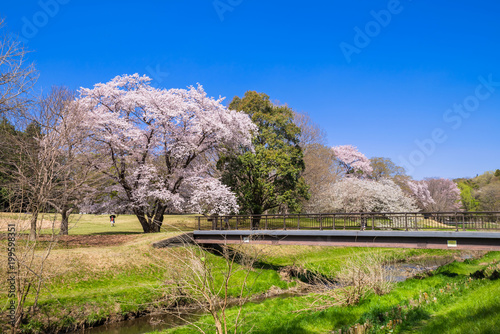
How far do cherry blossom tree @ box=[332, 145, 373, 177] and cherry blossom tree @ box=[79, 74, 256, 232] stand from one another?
34456mm

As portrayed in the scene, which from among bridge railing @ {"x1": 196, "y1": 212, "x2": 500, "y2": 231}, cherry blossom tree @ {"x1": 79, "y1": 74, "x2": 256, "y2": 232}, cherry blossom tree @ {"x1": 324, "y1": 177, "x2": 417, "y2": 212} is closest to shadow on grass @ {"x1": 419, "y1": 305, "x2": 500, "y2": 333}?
bridge railing @ {"x1": 196, "y1": 212, "x2": 500, "y2": 231}

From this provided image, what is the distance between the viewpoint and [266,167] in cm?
2959

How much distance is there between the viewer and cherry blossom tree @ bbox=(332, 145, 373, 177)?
57.2 meters

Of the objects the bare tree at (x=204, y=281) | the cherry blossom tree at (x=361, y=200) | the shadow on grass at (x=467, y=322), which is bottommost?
the shadow on grass at (x=467, y=322)

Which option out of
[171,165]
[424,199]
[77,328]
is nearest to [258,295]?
[77,328]

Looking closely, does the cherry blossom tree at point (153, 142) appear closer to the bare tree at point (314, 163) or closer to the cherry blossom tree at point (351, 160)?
the bare tree at point (314, 163)

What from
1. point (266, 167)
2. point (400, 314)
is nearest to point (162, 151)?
point (266, 167)

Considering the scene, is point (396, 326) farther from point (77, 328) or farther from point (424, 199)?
point (424, 199)

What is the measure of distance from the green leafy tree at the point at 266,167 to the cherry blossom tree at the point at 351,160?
88.3 ft

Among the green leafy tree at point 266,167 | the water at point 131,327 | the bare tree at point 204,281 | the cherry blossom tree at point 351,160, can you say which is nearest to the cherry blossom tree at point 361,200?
the green leafy tree at point 266,167

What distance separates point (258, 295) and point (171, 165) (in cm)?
1389

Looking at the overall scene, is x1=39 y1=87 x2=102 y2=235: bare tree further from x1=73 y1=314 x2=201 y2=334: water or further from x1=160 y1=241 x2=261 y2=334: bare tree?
x1=160 y1=241 x2=261 y2=334: bare tree

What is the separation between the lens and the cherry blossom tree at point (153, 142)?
25.0 meters

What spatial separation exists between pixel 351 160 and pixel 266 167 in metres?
32.2
